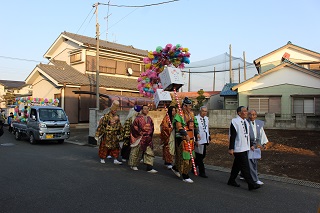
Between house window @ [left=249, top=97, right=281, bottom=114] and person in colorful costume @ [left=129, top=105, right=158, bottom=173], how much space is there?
14178mm

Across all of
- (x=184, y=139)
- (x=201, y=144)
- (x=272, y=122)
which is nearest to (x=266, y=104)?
(x=272, y=122)

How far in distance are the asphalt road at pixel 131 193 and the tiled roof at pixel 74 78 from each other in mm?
15560

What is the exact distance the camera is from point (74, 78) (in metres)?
23.4

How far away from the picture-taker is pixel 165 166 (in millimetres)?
8680

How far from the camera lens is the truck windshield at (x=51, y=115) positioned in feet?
→ 47.6

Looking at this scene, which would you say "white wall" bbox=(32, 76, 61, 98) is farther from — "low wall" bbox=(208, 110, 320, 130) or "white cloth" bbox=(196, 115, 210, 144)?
"white cloth" bbox=(196, 115, 210, 144)

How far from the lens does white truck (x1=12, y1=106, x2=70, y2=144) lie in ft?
45.5

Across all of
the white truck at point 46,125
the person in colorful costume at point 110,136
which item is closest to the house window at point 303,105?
the person in colorful costume at point 110,136

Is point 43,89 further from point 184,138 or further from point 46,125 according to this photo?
point 184,138

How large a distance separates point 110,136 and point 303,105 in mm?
15585

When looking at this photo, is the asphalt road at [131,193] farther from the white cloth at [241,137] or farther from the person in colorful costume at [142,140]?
the white cloth at [241,137]

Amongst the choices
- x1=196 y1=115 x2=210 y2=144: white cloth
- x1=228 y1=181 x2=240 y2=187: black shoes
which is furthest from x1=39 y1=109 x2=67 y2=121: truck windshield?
x1=228 y1=181 x2=240 y2=187: black shoes

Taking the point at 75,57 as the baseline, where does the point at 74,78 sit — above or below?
below

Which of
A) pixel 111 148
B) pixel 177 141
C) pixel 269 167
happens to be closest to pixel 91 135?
pixel 111 148
